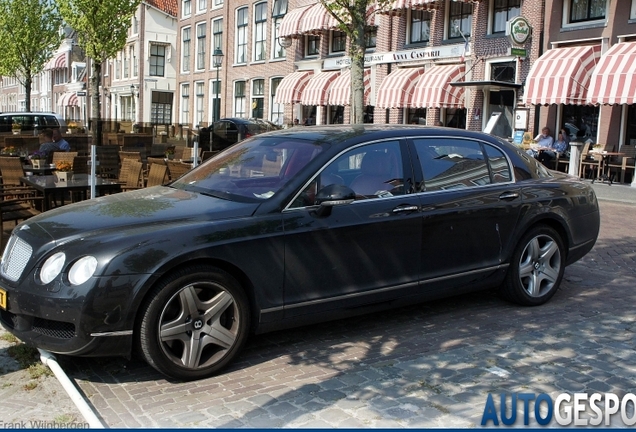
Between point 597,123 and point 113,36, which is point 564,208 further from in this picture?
point 113,36

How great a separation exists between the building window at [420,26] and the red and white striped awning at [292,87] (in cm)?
663

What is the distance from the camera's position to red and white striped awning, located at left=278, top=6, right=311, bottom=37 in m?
31.0

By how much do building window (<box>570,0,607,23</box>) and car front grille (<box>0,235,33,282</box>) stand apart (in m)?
19.0

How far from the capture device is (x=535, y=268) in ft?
20.7

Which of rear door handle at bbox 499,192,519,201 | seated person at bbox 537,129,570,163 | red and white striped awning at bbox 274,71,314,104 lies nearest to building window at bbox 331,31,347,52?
red and white striped awning at bbox 274,71,314,104

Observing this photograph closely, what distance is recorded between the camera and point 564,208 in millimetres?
6426

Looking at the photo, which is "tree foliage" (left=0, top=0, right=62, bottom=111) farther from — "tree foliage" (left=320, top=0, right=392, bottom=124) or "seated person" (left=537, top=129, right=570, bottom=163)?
"seated person" (left=537, top=129, right=570, bottom=163)

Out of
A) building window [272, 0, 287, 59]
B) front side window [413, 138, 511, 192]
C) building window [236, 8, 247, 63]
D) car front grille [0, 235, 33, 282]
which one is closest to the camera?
car front grille [0, 235, 33, 282]

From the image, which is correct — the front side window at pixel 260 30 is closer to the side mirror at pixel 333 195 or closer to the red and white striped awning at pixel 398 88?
the red and white striped awning at pixel 398 88

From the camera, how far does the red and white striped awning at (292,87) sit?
31.6m

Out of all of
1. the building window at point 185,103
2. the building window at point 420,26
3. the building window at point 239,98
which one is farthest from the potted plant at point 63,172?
the building window at point 185,103

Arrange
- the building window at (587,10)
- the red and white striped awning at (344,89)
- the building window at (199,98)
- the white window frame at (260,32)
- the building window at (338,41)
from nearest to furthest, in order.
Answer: the building window at (587,10)
the red and white striped awning at (344,89)
the building window at (338,41)
the white window frame at (260,32)
the building window at (199,98)

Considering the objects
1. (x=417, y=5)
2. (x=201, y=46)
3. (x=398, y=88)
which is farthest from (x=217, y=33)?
(x=417, y=5)

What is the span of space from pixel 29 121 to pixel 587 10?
17333mm
